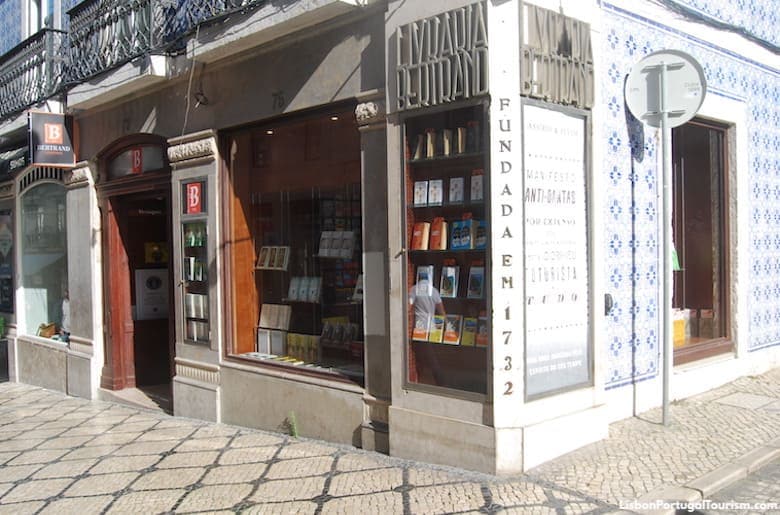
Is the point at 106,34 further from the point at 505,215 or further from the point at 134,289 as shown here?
the point at 505,215

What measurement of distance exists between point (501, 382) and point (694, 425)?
2156 millimetres

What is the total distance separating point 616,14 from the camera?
251 inches

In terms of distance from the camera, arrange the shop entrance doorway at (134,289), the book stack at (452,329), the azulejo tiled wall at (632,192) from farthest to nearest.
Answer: the shop entrance doorway at (134,289) → the azulejo tiled wall at (632,192) → the book stack at (452,329)

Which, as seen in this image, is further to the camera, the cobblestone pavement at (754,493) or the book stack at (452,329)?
the book stack at (452,329)

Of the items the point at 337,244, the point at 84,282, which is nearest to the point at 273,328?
the point at 337,244

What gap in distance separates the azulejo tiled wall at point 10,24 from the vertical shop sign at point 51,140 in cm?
350

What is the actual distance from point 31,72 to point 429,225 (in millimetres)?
8459

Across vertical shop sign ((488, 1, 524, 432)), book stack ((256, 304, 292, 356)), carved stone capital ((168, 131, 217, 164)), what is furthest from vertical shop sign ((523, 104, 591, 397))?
carved stone capital ((168, 131, 217, 164))

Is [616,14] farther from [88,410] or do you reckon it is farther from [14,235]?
[14,235]

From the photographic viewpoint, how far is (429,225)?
5.74 metres

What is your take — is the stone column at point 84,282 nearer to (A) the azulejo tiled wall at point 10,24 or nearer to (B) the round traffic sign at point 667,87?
(A) the azulejo tiled wall at point 10,24

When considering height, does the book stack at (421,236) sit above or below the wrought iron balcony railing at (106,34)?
below

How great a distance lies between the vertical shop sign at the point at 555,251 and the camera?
5.27 meters

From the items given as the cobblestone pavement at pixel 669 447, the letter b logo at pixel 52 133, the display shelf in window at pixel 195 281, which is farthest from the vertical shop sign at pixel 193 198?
the cobblestone pavement at pixel 669 447
